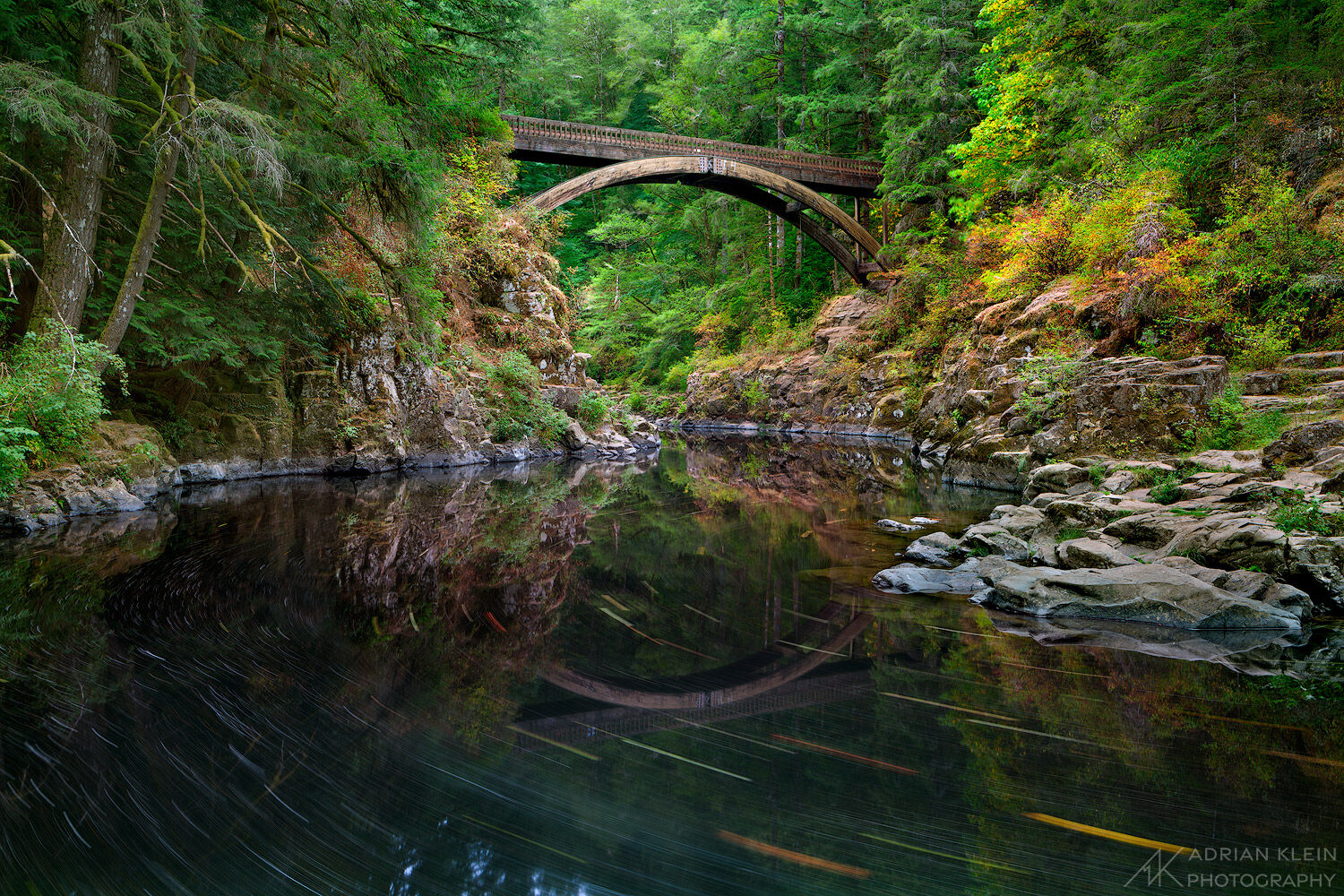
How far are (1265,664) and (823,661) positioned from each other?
2.08 meters

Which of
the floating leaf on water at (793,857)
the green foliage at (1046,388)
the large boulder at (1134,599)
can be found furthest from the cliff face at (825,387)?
the floating leaf on water at (793,857)

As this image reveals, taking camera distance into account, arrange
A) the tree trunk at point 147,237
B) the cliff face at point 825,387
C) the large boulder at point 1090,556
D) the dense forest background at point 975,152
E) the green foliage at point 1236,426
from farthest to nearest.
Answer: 1. the cliff face at point 825,387
2. the dense forest background at point 975,152
3. the tree trunk at point 147,237
4. the green foliage at point 1236,426
5. the large boulder at point 1090,556

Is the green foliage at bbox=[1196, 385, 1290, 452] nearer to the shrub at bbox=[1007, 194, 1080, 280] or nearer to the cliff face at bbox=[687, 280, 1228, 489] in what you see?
the cliff face at bbox=[687, 280, 1228, 489]

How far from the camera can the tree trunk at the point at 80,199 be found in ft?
22.5

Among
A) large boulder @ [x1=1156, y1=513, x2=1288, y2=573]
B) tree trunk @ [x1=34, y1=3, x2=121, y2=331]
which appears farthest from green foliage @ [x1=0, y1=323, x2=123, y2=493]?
large boulder @ [x1=1156, y1=513, x2=1288, y2=573]

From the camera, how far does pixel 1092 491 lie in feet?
21.9

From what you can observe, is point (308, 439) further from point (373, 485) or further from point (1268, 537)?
point (1268, 537)

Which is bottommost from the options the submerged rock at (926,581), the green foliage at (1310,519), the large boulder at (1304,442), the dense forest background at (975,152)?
the submerged rock at (926,581)

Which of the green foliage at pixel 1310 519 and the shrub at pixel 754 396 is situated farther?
the shrub at pixel 754 396

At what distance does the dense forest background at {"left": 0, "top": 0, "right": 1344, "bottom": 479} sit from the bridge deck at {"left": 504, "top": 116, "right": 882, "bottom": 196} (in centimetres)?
167

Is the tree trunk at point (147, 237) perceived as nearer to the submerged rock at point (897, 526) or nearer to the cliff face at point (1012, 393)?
the submerged rock at point (897, 526)

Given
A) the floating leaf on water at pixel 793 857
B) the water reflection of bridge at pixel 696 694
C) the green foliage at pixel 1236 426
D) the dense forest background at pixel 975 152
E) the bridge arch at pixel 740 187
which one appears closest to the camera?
the floating leaf on water at pixel 793 857

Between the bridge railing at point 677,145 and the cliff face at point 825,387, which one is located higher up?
the bridge railing at point 677,145

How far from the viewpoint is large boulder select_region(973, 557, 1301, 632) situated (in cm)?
373
